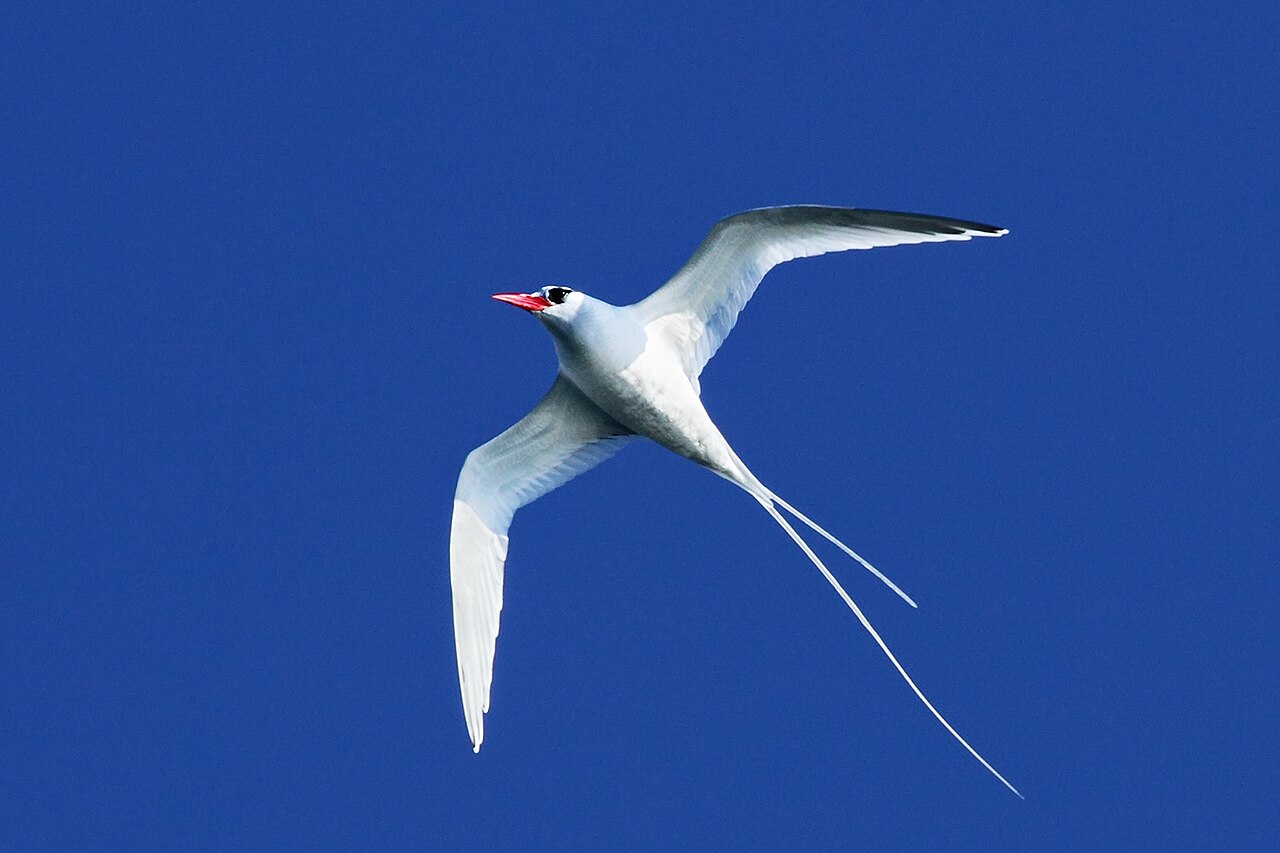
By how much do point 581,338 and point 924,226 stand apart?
77.2 inches

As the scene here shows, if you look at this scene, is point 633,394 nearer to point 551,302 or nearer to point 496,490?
point 551,302

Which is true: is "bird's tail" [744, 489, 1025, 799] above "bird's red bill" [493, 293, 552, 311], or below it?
below

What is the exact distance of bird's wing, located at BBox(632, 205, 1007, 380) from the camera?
1015cm

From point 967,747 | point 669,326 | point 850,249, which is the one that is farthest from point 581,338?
point 967,747

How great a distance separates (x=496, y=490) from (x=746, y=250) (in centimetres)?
202

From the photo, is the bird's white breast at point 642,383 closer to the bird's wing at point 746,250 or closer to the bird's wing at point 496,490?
the bird's wing at point 746,250

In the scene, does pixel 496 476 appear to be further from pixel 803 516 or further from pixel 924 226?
pixel 924 226

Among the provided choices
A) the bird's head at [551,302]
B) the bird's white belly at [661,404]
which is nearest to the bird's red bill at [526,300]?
the bird's head at [551,302]

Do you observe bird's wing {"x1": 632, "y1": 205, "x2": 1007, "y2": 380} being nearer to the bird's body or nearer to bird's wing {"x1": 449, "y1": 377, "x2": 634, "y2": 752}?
the bird's body

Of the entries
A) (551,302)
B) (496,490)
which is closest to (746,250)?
(551,302)

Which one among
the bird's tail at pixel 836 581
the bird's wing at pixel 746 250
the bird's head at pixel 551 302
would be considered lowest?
the bird's tail at pixel 836 581

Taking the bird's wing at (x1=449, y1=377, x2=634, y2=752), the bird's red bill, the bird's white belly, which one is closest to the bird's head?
the bird's red bill

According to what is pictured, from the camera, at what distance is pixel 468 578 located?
10734mm

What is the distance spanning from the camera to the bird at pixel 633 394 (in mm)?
10156
